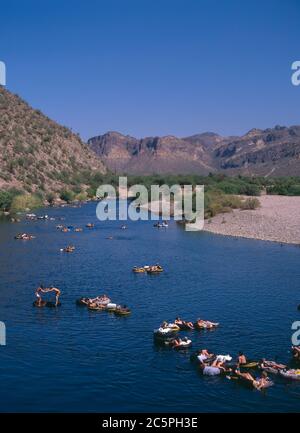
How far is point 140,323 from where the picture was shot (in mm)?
35469

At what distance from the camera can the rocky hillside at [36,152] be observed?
427ft

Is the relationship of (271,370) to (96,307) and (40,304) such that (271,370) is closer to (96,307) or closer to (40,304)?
(96,307)

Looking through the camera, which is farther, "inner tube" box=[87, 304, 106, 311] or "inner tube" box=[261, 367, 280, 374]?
"inner tube" box=[87, 304, 106, 311]

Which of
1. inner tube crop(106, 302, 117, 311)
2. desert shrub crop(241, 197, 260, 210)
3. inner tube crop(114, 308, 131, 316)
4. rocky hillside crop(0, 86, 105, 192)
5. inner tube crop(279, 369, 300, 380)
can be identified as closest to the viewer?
inner tube crop(279, 369, 300, 380)

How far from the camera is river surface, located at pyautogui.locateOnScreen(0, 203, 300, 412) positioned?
25312 mm

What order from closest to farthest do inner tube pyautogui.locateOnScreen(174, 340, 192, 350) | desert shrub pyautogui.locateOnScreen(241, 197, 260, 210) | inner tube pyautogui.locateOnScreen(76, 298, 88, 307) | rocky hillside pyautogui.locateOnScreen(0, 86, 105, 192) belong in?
inner tube pyautogui.locateOnScreen(174, 340, 192, 350) → inner tube pyautogui.locateOnScreen(76, 298, 88, 307) → desert shrub pyautogui.locateOnScreen(241, 197, 260, 210) → rocky hillside pyautogui.locateOnScreen(0, 86, 105, 192)

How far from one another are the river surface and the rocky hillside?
217 ft

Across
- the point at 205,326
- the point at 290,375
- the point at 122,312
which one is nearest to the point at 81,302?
the point at 122,312

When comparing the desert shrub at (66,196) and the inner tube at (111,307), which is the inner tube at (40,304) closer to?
the inner tube at (111,307)

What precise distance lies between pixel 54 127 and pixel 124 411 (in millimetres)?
160873

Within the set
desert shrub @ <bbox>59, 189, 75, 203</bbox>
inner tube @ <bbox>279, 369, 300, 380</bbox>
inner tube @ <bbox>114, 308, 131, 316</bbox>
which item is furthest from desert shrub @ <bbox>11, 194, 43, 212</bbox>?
inner tube @ <bbox>279, 369, 300, 380</bbox>

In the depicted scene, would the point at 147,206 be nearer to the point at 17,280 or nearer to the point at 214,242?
the point at 214,242

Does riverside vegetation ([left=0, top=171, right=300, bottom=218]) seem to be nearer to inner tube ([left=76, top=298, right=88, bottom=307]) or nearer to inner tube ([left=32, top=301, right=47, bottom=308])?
inner tube ([left=76, top=298, right=88, bottom=307])

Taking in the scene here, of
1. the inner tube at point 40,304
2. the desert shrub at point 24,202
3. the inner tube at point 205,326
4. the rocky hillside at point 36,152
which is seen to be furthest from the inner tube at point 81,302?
the rocky hillside at point 36,152
